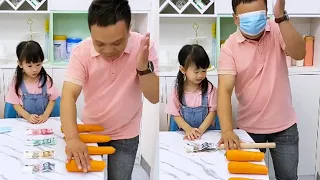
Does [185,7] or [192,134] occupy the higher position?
[185,7]

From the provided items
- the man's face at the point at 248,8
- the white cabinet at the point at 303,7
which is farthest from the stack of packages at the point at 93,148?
the white cabinet at the point at 303,7

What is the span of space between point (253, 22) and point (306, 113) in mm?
255

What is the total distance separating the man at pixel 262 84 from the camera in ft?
2.64

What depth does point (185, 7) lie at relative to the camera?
906 mm

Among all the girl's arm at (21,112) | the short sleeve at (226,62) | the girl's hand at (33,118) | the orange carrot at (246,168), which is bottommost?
the orange carrot at (246,168)

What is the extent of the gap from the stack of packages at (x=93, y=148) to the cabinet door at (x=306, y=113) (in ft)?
1.27

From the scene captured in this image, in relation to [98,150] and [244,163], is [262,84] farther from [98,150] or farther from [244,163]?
[98,150]

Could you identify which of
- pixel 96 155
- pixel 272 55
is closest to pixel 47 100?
pixel 96 155

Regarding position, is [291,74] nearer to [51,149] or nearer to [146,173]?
[146,173]

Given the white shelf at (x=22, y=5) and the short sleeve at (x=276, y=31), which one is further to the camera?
the white shelf at (x=22, y=5)

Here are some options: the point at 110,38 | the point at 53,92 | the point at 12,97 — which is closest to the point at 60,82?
the point at 53,92

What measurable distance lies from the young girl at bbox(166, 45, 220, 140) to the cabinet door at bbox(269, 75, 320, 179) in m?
0.17

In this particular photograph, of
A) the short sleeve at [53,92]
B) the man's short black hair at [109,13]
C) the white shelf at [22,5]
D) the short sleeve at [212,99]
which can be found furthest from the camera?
the white shelf at [22,5]

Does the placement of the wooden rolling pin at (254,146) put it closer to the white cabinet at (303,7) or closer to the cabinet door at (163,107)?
the cabinet door at (163,107)
